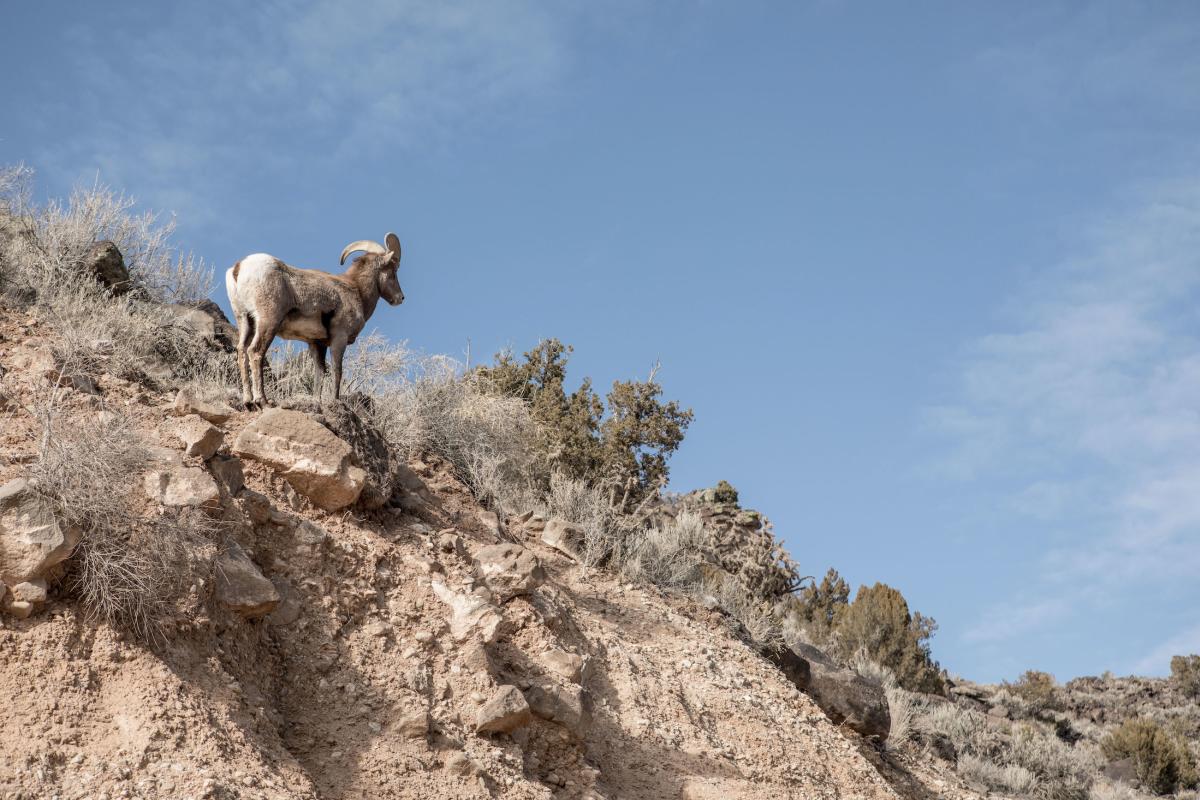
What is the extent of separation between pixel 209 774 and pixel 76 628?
1.09 metres

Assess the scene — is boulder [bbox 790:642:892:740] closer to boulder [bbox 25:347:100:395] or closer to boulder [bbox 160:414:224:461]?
boulder [bbox 160:414:224:461]

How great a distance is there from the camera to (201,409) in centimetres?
880

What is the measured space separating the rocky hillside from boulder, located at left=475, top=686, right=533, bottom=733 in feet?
0.05

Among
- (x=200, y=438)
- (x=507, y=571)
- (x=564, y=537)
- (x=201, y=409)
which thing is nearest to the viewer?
(x=200, y=438)

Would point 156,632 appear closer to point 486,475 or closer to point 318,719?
point 318,719

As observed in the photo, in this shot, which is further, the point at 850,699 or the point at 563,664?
the point at 850,699

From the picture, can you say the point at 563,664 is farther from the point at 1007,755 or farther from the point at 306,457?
the point at 1007,755

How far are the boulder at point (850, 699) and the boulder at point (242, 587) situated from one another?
6.64m

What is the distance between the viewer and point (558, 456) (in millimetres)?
13969

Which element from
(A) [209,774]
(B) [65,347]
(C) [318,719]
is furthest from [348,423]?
(A) [209,774]

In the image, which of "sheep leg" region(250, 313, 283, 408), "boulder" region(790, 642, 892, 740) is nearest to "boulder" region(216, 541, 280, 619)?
"sheep leg" region(250, 313, 283, 408)

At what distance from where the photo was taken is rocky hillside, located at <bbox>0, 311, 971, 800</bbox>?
5.61 metres

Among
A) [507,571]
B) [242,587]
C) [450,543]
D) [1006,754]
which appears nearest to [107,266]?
[450,543]

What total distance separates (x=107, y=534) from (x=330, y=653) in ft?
5.59
